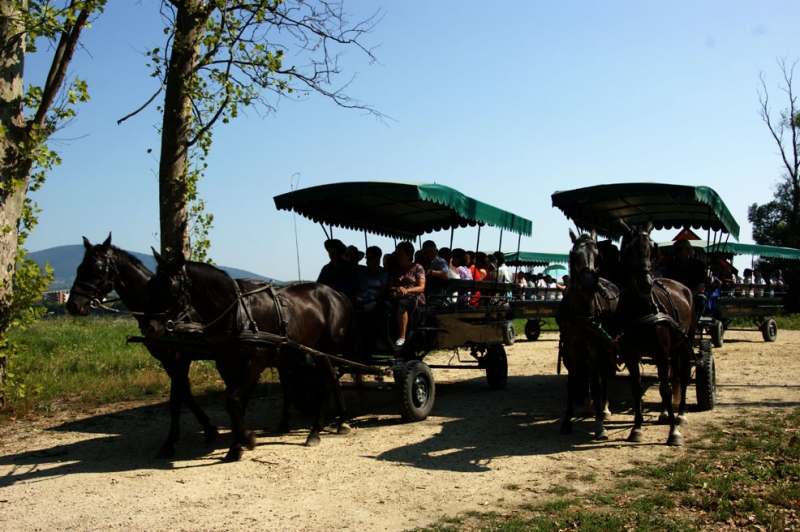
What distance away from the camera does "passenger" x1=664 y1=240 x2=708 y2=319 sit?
31.4 ft

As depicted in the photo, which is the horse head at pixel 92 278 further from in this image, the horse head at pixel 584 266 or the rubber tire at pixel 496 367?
the rubber tire at pixel 496 367

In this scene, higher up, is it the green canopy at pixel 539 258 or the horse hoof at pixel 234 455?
the green canopy at pixel 539 258

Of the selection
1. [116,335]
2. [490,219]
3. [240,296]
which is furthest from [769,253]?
[240,296]

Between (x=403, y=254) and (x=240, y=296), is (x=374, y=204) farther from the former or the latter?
(x=240, y=296)

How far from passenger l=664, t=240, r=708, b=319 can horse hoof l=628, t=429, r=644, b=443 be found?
277cm

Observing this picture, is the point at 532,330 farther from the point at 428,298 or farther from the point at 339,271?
the point at 339,271

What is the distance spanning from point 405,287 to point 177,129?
5.37 metres

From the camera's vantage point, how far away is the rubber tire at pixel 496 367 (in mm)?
11367

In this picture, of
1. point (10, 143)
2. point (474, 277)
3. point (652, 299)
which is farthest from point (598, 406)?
point (10, 143)

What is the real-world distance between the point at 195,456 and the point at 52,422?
3.04m

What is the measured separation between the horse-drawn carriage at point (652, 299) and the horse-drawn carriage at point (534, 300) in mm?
1686

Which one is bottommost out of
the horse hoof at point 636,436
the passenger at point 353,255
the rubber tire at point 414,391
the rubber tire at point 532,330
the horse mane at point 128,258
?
the horse hoof at point 636,436

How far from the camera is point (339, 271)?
9789 millimetres

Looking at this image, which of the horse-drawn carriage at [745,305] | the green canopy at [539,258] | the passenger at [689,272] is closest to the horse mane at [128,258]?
the passenger at [689,272]
